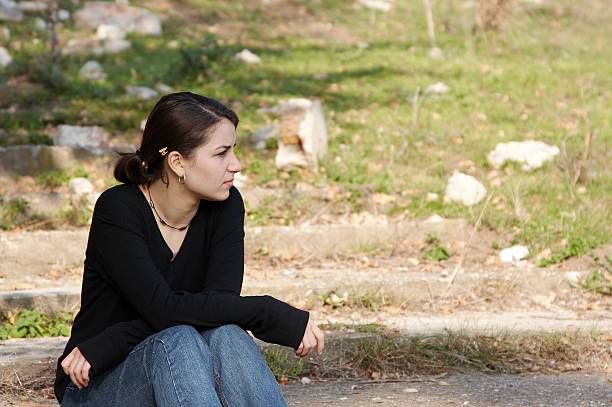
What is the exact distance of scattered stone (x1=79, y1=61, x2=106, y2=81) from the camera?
36.1 ft

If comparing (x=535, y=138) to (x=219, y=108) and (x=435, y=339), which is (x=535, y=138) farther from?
(x=219, y=108)

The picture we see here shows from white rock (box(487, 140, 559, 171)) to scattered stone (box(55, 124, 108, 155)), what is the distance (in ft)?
11.0

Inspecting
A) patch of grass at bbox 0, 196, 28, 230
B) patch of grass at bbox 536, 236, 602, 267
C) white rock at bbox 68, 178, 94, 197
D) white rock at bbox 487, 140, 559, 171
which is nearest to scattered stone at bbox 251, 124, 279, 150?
white rock at bbox 68, 178, 94, 197

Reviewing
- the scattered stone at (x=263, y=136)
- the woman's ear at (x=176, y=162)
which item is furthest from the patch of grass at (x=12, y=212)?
the woman's ear at (x=176, y=162)

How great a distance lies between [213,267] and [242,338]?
374 millimetres

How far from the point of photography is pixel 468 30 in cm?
1438

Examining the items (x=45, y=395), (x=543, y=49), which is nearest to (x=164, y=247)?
(x=45, y=395)

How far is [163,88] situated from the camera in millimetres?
10727

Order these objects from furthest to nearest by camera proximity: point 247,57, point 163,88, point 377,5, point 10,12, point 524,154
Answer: point 377,5, point 10,12, point 247,57, point 163,88, point 524,154

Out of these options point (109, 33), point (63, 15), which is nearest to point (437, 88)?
point (109, 33)

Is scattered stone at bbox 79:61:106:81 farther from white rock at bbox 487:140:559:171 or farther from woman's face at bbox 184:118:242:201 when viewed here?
woman's face at bbox 184:118:242:201

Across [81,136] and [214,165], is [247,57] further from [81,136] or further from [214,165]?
[214,165]

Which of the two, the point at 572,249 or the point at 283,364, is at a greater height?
the point at 283,364

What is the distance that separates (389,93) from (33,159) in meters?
4.32
